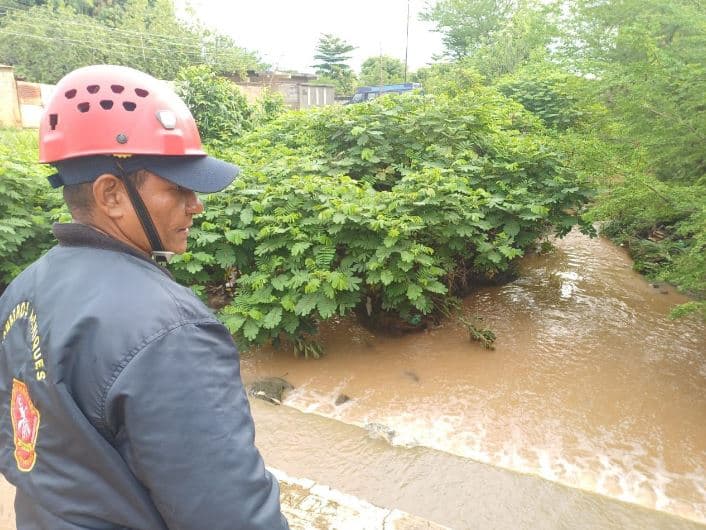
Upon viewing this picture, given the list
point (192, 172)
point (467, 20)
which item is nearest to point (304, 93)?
point (467, 20)

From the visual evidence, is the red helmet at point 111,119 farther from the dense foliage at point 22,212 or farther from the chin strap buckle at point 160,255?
the dense foliage at point 22,212

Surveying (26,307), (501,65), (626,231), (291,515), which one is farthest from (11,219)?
(501,65)

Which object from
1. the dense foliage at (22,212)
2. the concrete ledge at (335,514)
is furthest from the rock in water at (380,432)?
the dense foliage at (22,212)

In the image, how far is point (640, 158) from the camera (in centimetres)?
478

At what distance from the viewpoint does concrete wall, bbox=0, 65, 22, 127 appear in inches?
758

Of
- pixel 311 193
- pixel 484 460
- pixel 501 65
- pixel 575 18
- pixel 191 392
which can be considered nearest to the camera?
pixel 191 392

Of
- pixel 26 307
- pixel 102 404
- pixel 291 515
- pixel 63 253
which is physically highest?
pixel 63 253

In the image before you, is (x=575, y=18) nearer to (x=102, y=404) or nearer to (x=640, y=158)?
(x=640, y=158)

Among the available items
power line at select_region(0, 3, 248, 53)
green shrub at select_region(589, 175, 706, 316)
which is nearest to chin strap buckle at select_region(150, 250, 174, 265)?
green shrub at select_region(589, 175, 706, 316)

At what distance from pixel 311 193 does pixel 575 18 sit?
747 cm

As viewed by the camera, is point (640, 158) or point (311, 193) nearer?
point (640, 158)

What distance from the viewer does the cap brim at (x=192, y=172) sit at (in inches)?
47.4

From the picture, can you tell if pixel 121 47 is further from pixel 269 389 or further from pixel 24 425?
pixel 24 425

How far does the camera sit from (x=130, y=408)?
3.04ft
